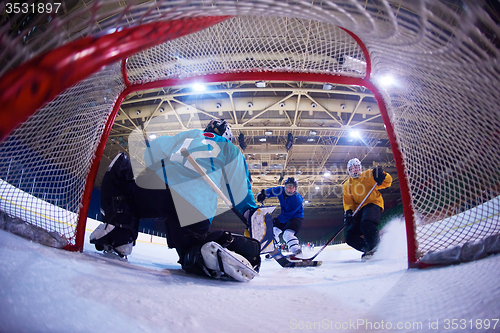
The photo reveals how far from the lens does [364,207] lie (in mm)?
2689

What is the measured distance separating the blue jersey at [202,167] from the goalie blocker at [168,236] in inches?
4.6

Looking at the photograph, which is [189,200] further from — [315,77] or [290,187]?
[290,187]

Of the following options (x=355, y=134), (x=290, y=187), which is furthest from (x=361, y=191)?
(x=355, y=134)

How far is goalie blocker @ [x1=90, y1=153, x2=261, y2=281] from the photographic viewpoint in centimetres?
110

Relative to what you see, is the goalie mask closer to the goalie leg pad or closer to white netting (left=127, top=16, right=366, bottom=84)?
white netting (left=127, top=16, right=366, bottom=84)

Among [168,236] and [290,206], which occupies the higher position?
[290,206]

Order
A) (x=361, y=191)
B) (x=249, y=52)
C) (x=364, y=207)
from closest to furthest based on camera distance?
1. (x=249, y=52)
2. (x=364, y=207)
3. (x=361, y=191)

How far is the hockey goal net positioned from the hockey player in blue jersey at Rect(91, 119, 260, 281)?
28cm

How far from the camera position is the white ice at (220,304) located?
0.46m

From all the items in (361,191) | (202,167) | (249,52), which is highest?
(249,52)

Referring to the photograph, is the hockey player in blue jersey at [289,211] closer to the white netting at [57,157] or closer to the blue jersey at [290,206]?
the blue jersey at [290,206]

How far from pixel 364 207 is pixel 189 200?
90.7 inches

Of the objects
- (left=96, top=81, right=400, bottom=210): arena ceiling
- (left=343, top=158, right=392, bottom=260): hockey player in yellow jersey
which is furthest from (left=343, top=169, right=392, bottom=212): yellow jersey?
(left=96, top=81, right=400, bottom=210): arena ceiling

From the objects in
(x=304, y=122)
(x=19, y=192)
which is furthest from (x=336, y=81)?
(x=304, y=122)
